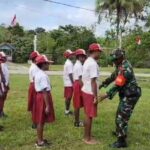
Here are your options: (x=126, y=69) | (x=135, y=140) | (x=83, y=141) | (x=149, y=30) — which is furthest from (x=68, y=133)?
(x=149, y=30)

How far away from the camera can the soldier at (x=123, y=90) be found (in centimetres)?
925

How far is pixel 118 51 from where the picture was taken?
9.38m

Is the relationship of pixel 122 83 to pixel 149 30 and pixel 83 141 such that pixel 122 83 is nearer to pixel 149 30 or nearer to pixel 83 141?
pixel 83 141

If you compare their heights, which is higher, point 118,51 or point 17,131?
point 118,51

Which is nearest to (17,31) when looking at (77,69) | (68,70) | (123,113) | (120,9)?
(120,9)

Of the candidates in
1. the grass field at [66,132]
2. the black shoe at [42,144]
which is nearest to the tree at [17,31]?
the grass field at [66,132]

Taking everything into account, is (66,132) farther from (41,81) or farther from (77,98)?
(41,81)

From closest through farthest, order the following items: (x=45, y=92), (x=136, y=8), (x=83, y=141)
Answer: (x=45, y=92) → (x=83, y=141) → (x=136, y=8)

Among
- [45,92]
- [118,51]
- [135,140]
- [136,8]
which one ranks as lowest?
[135,140]

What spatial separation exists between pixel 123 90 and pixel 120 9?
132ft

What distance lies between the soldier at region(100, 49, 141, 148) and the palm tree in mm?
38743

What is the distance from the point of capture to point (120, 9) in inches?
1923

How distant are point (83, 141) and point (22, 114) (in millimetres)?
3757

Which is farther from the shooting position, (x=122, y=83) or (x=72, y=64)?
(x=72, y=64)
